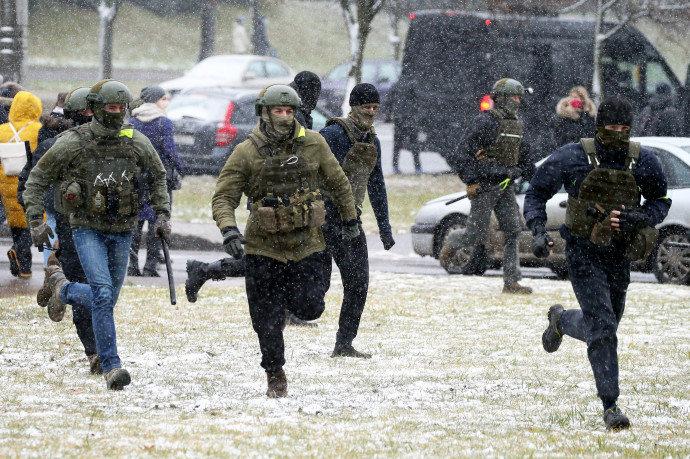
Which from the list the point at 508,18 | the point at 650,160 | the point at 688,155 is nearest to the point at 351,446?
the point at 650,160

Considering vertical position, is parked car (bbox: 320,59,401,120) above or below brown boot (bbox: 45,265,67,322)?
above

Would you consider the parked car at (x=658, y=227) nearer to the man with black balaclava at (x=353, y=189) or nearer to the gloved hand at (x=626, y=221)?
the man with black balaclava at (x=353, y=189)

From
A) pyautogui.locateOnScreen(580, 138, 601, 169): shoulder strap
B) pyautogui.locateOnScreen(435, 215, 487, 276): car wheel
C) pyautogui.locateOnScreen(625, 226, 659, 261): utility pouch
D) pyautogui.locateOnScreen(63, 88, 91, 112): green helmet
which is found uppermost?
pyautogui.locateOnScreen(63, 88, 91, 112): green helmet

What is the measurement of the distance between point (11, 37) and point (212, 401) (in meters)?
10.4

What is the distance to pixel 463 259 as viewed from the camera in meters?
13.9

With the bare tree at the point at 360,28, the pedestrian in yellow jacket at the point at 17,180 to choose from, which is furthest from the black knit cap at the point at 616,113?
the bare tree at the point at 360,28

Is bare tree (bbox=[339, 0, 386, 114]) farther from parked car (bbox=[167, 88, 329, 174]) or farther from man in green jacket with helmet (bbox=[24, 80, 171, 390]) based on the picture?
man in green jacket with helmet (bbox=[24, 80, 171, 390])

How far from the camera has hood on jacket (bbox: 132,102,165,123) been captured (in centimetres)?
1220

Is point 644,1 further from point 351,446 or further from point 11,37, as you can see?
point 351,446

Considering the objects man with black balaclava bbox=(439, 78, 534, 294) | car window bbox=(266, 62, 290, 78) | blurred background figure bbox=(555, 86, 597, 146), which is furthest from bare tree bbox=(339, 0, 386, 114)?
man with black balaclava bbox=(439, 78, 534, 294)

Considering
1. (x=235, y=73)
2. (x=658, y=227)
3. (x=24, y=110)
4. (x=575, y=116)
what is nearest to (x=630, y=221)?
(x=658, y=227)

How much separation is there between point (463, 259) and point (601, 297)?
760 cm

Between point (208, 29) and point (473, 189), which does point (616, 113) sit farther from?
point (208, 29)

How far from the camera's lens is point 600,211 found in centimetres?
635
